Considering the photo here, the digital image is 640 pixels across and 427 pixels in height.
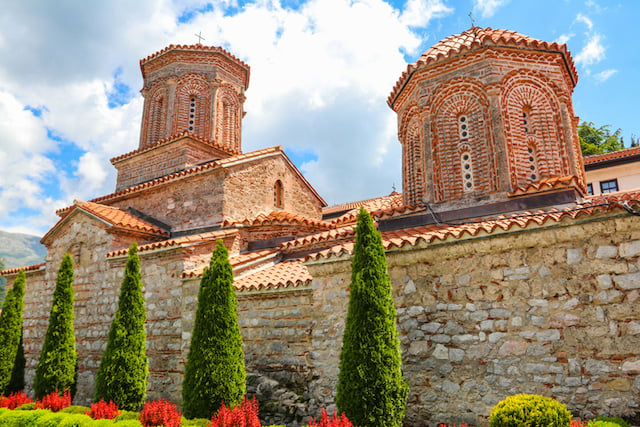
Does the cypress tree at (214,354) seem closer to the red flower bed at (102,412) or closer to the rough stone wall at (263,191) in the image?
the red flower bed at (102,412)

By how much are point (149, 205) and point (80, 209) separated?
5.43 feet

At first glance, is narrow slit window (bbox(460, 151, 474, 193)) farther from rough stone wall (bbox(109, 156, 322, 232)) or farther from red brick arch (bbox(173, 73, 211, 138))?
red brick arch (bbox(173, 73, 211, 138))

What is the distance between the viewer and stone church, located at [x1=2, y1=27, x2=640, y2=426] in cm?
478

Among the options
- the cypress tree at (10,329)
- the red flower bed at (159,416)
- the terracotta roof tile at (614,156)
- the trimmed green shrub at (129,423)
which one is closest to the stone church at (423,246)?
the cypress tree at (10,329)

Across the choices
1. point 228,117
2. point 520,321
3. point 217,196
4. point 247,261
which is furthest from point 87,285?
point 520,321

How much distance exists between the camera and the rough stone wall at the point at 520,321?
179 inches

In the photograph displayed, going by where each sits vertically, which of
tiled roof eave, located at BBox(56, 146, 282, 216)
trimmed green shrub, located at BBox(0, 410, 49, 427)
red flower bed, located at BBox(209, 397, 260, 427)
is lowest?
trimmed green shrub, located at BBox(0, 410, 49, 427)

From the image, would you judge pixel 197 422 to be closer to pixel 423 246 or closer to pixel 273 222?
pixel 423 246

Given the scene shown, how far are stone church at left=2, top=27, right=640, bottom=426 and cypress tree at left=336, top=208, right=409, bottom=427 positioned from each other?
871 millimetres

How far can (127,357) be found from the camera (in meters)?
6.90

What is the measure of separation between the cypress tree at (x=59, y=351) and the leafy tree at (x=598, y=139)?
21.2 meters

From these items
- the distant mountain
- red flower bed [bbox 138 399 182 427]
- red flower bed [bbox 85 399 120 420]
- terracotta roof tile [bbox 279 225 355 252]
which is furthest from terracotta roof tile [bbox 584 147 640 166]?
the distant mountain

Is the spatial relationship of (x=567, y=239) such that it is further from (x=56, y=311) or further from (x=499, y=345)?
(x=56, y=311)

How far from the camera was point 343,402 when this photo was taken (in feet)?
15.3
